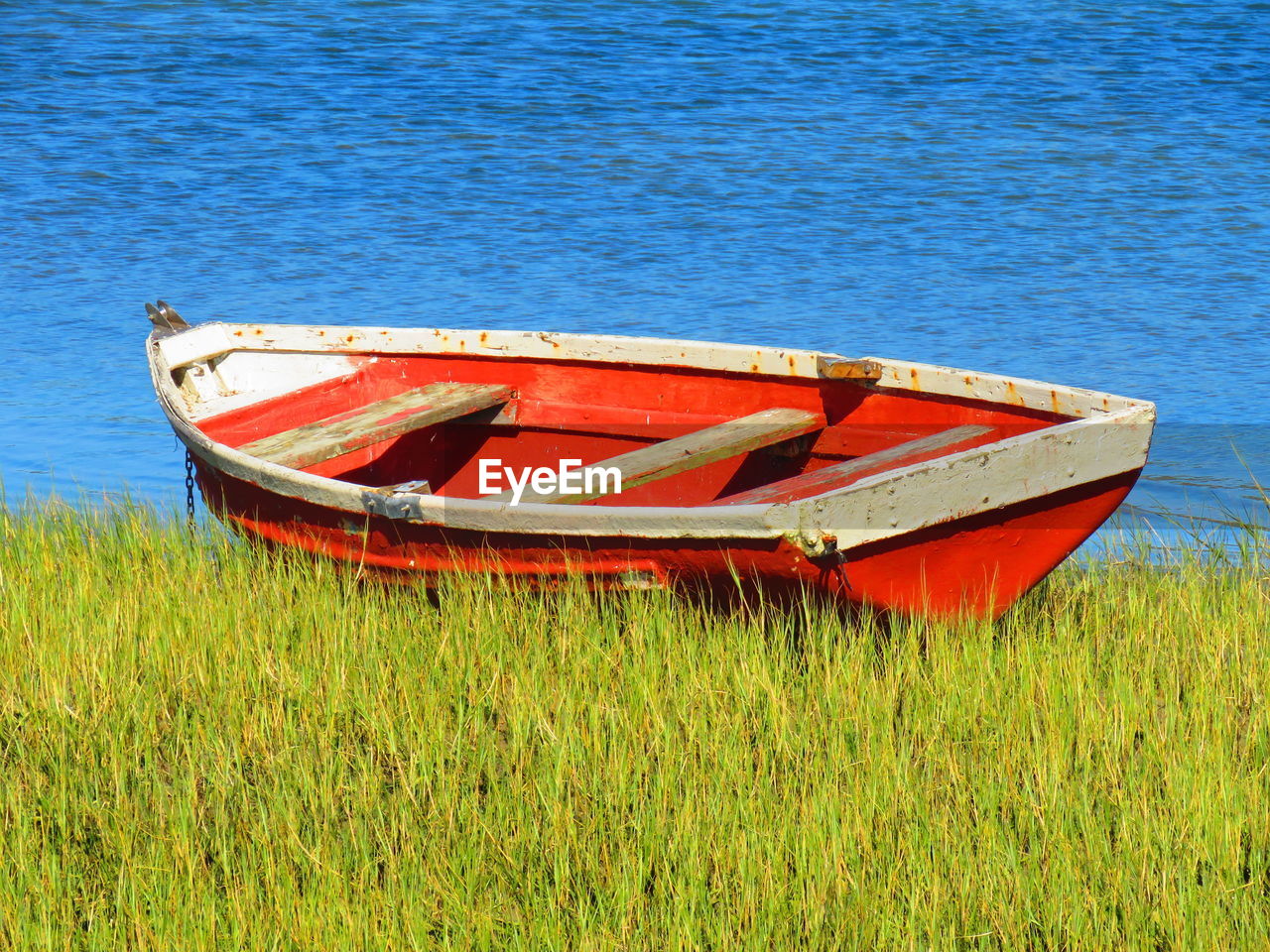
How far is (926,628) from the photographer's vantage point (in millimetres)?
4051

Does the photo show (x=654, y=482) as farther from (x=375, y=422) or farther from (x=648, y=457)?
Answer: (x=375, y=422)

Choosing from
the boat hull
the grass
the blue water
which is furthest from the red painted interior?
the blue water

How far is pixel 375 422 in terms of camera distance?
211 inches

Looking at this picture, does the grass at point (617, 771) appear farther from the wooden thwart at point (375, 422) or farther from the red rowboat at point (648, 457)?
the wooden thwart at point (375, 422)

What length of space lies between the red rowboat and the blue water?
1550 mm

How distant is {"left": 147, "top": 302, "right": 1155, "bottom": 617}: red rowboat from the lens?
3.85m

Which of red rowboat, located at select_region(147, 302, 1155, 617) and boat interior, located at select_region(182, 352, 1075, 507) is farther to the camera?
boat interior, located at select_region(182, 352, 1075, 507)

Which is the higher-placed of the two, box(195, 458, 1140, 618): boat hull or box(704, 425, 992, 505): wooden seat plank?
box(704, 425, 992, 505): wooden seat plank

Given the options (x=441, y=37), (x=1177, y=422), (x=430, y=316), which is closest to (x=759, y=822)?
(x=1177, y=422)

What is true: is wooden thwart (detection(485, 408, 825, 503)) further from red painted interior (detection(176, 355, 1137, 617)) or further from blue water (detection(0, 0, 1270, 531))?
blue water (detection(0, 0, 1270, 531))

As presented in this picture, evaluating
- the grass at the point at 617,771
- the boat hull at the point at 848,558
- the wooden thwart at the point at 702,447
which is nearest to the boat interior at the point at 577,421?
the wooden thwart at the point at 702,447

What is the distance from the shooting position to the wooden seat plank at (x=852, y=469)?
Result: 4191 millimetres

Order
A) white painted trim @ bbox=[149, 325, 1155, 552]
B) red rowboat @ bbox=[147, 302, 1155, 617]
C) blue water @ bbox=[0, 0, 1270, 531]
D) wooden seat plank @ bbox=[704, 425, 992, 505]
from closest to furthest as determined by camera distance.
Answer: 1. white painted trim @ bbox=[149, 325, 1155, 552]
2. red rowboat @ bbox=[147, 302, 1155, 617]
3. wooden seat plank @ bbox=[704, 425, 992, 505]
4. blue water @ bbox=[0, 0, 1270, 531]

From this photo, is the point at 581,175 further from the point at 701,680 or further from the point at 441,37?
the point at 701,680
